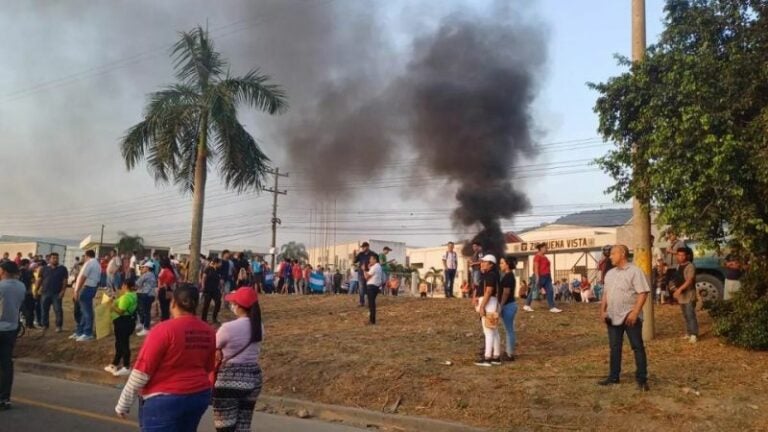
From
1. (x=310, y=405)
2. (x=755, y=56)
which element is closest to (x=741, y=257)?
(x=755, y=56)

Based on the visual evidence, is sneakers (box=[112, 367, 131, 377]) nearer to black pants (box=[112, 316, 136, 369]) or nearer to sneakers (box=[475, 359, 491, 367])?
black pants (box=[112, 316, 136, 369])

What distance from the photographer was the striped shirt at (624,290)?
7.41m

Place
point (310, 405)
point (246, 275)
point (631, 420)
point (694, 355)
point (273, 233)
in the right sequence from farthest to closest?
1. point (273, 233)
2. point (246, 275)
3. point (694, 355)
4. point (310, 405)
5. point (631, 420)

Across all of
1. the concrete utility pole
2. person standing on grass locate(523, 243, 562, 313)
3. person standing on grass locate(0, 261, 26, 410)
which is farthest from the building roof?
person standing on grass locate(0, 261, 26, 410)

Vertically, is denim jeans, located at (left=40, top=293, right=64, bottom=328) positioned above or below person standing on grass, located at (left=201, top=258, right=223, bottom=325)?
below

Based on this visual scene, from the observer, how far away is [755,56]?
9141mm

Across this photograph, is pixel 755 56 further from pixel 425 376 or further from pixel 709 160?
pixel 425 376

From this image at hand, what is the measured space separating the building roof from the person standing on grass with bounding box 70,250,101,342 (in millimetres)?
35972

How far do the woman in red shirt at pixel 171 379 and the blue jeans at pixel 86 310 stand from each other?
9.26 metres

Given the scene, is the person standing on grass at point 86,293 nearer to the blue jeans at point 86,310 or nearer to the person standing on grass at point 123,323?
the blue jeans at point 86,310

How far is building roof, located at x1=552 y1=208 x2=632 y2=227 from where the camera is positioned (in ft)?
145

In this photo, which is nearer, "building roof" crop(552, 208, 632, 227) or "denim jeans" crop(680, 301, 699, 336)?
"denim jeans" crop(680, 301, 699, 336)

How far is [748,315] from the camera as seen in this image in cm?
888

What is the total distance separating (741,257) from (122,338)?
8.87m
